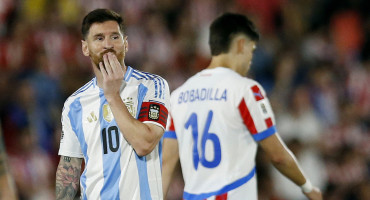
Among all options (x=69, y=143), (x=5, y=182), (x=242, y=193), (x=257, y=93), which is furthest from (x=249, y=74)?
(x=5, y=182)

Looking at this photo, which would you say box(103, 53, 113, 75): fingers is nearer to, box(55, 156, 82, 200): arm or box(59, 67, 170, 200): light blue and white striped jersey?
box(59, 67, 170, 200): light blue and white striped jersey

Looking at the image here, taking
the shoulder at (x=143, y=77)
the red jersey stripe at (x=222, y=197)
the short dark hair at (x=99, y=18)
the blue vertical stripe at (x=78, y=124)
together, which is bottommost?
the red jersey stripe at (x=222, y=197)

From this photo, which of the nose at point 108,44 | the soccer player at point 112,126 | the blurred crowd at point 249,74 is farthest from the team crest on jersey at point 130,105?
the blurred crowd at point 249,74

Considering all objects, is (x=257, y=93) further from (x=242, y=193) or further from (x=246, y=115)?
(x=242, y=193)

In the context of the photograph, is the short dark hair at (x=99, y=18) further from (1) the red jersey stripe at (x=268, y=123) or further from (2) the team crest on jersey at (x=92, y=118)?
Answer: (1) the red jersey stripe at (x=268, y=123)

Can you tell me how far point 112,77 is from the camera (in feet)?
12.8

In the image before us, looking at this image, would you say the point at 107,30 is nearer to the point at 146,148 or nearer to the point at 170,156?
the point at 146,148

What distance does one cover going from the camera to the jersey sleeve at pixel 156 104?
4.06m

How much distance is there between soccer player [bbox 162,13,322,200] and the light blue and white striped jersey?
2.83 ft

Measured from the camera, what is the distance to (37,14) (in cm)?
1083

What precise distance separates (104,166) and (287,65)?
20.9 feet

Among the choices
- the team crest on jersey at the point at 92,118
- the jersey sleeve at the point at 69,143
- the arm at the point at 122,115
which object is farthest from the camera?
the jersey sleeve at the point at 69,143

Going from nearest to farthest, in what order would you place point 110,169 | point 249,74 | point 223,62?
point 110,169 → point 223,62 → point 249,74

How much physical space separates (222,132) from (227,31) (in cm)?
84
